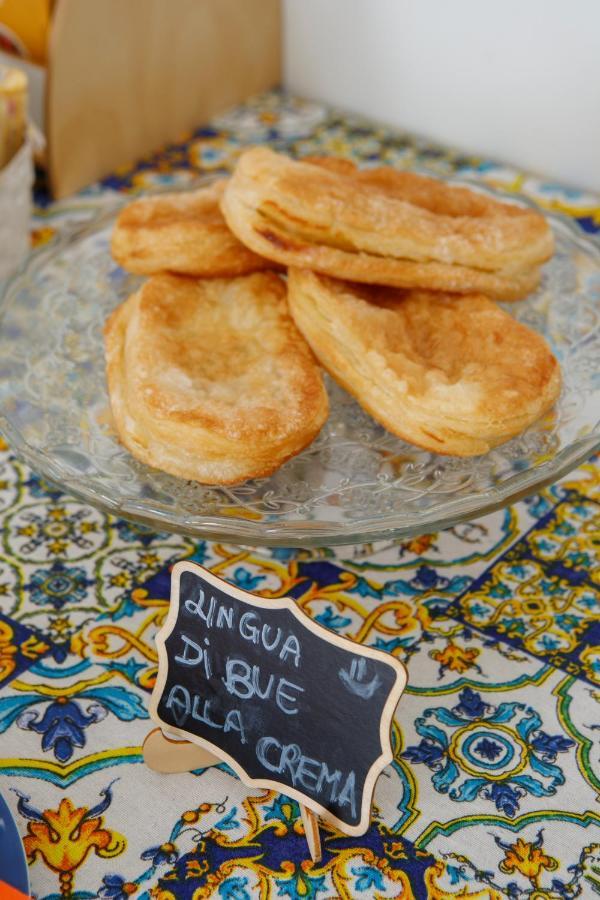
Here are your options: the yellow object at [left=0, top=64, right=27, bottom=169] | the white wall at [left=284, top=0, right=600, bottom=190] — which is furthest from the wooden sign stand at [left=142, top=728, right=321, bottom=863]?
the white wall at [left=284, top=0, right=600, bottom=190]

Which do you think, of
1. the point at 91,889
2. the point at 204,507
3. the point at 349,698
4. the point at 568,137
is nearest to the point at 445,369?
the point at 204,507

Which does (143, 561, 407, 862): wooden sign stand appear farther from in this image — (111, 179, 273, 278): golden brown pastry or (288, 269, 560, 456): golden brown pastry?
(111, 179, 273, 278): golden brown pastry

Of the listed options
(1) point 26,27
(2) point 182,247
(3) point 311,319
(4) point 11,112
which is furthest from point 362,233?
(1) point 26,27

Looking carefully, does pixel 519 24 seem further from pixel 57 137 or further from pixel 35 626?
pixel 35 626

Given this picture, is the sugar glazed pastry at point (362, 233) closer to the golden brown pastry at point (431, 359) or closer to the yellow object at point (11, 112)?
the golden brown pastry at point (431, 359)

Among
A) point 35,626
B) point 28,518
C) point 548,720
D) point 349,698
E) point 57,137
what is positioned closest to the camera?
point 349,698

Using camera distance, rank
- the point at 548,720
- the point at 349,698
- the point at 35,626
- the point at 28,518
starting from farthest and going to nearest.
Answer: the point at 28,518 < the point at 35,626 < the point at 548,720 < the point at 349,698

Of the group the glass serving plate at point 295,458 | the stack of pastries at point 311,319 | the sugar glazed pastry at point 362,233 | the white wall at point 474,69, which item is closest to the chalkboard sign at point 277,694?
the glass serving plate at point 295,458
